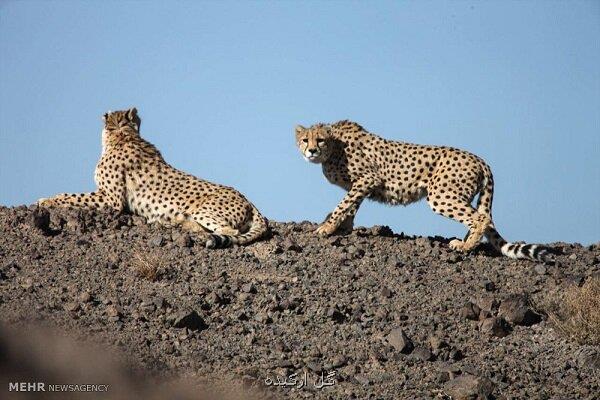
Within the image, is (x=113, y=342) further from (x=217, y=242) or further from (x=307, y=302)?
(x=217, y=242)

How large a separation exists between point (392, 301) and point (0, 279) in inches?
136

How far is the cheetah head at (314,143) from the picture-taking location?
1341 centimetres

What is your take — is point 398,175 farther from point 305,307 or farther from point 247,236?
point 305,307

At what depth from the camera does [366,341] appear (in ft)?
33.1

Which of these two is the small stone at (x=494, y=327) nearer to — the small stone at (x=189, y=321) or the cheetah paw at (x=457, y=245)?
the cheetah paw at (x=457, y=245)

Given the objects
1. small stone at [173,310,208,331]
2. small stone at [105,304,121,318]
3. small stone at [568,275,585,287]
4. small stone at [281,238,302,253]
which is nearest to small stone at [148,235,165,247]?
small stone at [281,238,302,253]

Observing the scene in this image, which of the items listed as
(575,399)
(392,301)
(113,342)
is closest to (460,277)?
(392,301)

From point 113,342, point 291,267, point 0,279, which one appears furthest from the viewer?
point 291,267

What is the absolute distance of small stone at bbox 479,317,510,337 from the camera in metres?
10.6

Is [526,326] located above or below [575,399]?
above

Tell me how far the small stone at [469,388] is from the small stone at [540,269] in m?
3.09

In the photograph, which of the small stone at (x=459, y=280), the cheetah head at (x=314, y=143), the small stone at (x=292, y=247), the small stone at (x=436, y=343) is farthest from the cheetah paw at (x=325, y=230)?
the small stone at (x=436, y=343)

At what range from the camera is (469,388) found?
9.15 metres

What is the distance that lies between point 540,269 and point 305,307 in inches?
110
